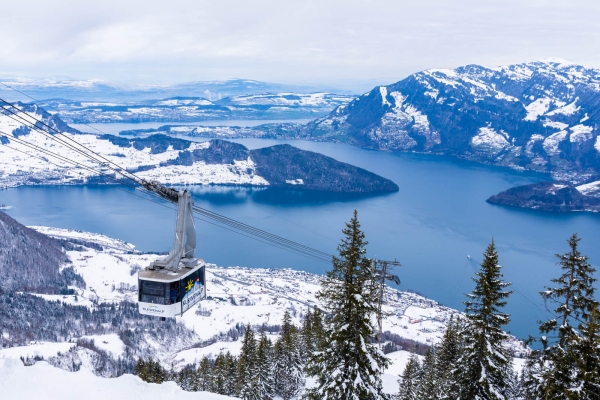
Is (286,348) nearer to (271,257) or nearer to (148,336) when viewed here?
(148,336)

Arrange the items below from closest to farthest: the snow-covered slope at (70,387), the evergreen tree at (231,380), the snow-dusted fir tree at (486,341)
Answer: the snow-dusted fir tree at (486,341), the snow-covered slope at (70,387), the evergreen tree at (231,380)

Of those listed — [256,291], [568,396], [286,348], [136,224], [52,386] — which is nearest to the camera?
[568,396]

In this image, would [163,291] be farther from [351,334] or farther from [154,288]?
[351,334]

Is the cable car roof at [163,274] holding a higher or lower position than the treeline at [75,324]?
higher

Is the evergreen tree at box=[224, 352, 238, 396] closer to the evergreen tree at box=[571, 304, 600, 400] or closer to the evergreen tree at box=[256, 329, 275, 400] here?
the evergreen tree at box=[256, 329, 275, 400]

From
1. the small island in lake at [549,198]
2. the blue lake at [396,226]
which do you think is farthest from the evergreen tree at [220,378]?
the small island in lake at [549,198]

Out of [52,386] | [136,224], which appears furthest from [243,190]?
[52,386]

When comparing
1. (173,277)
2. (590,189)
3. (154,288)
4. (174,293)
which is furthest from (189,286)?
(590,189)

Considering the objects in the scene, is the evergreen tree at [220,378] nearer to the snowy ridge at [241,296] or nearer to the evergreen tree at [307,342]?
the evergreen tree at [307,342]
